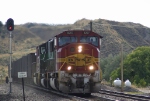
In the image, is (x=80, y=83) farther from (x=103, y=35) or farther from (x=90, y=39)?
(x=103, y=35)

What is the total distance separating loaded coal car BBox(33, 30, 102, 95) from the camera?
71.3ft

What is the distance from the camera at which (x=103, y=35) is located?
94.9 meters

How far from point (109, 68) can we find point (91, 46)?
4179cm

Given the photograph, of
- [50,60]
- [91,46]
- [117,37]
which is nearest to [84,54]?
[91,46]

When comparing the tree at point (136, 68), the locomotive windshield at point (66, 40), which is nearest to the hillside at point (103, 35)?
the tree at point (136, 68)

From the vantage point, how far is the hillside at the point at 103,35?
9100 centimetres

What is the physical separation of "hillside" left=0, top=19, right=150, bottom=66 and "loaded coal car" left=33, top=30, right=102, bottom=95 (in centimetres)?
6504

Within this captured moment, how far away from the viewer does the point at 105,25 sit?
10550cm

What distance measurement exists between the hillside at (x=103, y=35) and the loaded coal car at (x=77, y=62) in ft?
213

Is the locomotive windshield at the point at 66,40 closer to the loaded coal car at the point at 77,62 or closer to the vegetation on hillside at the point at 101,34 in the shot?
the loaded coal car at the point at 77,62

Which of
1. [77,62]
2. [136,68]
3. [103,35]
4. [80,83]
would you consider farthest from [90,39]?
[103,35]

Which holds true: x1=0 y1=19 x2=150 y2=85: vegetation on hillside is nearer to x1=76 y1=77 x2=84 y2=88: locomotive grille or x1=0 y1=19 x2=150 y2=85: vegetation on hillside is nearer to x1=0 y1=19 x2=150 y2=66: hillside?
x1=0 y1=19 x2=150 y2=66: hillside

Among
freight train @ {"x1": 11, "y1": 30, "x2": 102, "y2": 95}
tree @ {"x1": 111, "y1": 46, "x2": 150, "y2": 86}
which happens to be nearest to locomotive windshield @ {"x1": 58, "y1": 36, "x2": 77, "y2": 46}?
freight train @ {"x1": 11, "y1": 30, "x2": 102, "y2": 95}

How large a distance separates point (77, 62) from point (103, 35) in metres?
73.5
